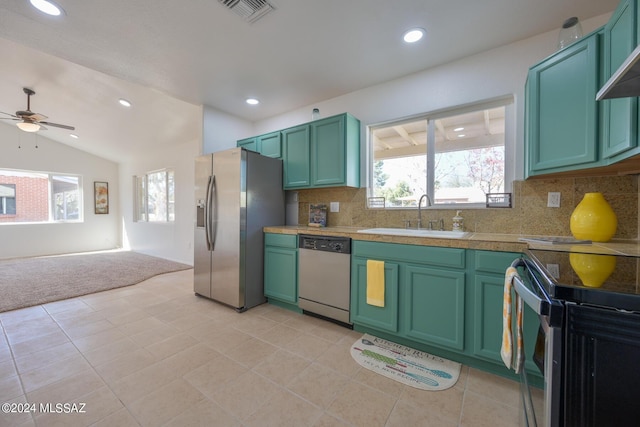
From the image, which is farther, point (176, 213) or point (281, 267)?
point (176, 213)

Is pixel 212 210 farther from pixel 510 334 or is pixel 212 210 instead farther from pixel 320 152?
pixel 510 334

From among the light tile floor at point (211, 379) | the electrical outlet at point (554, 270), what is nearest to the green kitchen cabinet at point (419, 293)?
the light tile floor at point (211, 379)

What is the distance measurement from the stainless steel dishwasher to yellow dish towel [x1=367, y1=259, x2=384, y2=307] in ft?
0.72

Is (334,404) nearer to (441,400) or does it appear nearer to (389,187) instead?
(441,400)

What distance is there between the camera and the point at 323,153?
289 cm

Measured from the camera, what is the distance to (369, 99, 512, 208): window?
233 centimetres

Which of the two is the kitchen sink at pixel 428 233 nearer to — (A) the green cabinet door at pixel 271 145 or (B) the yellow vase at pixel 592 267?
(B) the yellow vase at pixel 592 267

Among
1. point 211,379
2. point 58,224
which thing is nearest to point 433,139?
point 211,379

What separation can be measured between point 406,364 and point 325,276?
0.98 meters

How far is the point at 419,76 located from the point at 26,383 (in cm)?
397

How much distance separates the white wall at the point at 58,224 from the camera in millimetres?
5684

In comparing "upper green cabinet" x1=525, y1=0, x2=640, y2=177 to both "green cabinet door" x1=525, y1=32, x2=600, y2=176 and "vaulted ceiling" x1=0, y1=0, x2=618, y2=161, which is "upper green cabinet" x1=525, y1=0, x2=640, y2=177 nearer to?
"green cabinet door" x1=525, y1=32, x2=600, y2=176

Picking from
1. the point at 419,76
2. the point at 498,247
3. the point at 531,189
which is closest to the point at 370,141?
the point at 419,76

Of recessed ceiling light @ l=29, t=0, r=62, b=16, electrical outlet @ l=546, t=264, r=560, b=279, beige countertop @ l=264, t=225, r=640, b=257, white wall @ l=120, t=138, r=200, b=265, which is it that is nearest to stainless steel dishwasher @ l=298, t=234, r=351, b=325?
beige countertop @ l=264, t=225, r=640, b=257
